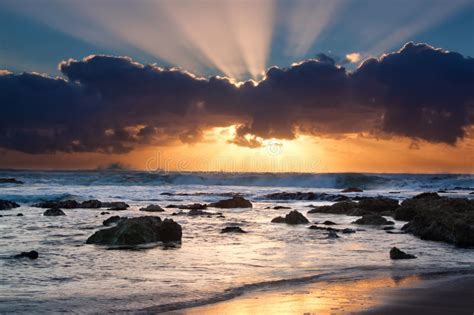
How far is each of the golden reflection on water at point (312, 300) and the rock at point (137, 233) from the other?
748cm

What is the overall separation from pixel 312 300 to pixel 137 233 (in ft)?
28.4

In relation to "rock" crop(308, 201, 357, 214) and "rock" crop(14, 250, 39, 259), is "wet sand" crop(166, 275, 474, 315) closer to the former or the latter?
"rock" crop(14, 250, 39, 259)


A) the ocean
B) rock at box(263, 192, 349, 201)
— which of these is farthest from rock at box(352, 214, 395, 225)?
rock at box(263, 192, 349, 201)

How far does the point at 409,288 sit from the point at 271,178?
101 metres

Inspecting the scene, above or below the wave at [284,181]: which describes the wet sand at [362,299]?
below

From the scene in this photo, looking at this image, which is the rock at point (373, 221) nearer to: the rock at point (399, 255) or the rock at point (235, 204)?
the rock at point (399, 255)

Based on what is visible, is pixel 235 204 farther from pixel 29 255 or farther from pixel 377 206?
pixel 29 255

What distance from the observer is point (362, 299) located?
8.70 metres

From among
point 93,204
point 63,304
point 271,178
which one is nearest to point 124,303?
point 63,304

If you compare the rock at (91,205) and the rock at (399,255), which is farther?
the rock at (91,205)

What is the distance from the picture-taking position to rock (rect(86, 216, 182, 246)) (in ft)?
52.0

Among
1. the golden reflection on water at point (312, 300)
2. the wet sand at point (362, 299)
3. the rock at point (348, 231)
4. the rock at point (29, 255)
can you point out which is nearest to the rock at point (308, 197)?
the rock at point (348, 231)

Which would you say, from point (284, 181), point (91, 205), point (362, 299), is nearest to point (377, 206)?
point (91, 205)

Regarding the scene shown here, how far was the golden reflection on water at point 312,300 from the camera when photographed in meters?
7.87
